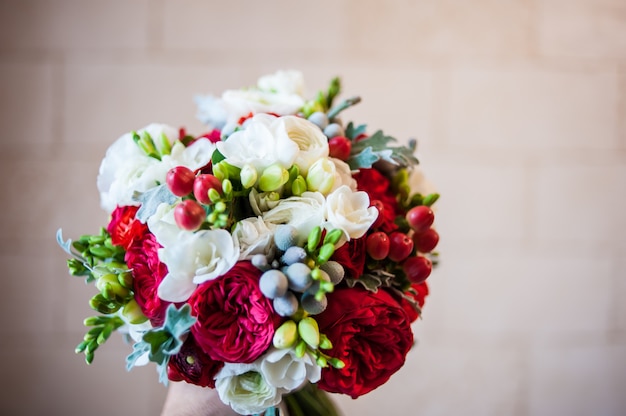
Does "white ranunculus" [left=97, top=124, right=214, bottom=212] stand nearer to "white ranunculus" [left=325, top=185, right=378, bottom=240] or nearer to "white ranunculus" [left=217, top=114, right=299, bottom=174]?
"white ranunculus" [left=217, top=114, right=299, bottom=174]

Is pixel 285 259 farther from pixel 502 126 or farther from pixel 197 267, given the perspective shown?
pixel 502 126

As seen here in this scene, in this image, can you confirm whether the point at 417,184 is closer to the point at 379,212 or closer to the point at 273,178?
the point at 379,212

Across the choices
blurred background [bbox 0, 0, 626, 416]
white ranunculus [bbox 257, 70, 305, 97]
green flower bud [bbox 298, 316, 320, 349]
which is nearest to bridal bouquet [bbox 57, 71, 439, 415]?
green flower bud [bbox 298, 316, 320, 349]

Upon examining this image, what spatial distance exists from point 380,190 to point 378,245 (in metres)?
0.11

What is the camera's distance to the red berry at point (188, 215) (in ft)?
1.59

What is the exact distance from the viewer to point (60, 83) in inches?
45.2

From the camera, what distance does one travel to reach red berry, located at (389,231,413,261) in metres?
0.58

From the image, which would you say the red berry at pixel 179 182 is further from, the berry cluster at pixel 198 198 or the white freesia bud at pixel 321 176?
the white freesia bud at pixel 321 176

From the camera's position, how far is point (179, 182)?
0.51 metres

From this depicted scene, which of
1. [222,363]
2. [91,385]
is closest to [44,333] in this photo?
[91,385]

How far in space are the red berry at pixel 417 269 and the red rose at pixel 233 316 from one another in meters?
0.18

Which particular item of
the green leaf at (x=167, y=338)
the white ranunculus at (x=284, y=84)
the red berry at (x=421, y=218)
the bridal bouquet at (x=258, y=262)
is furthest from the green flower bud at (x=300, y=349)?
the white ranunculus at (x=284, y=84)

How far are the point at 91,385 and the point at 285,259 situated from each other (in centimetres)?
92

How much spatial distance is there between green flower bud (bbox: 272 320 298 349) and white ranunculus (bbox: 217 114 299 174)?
0.54ft
